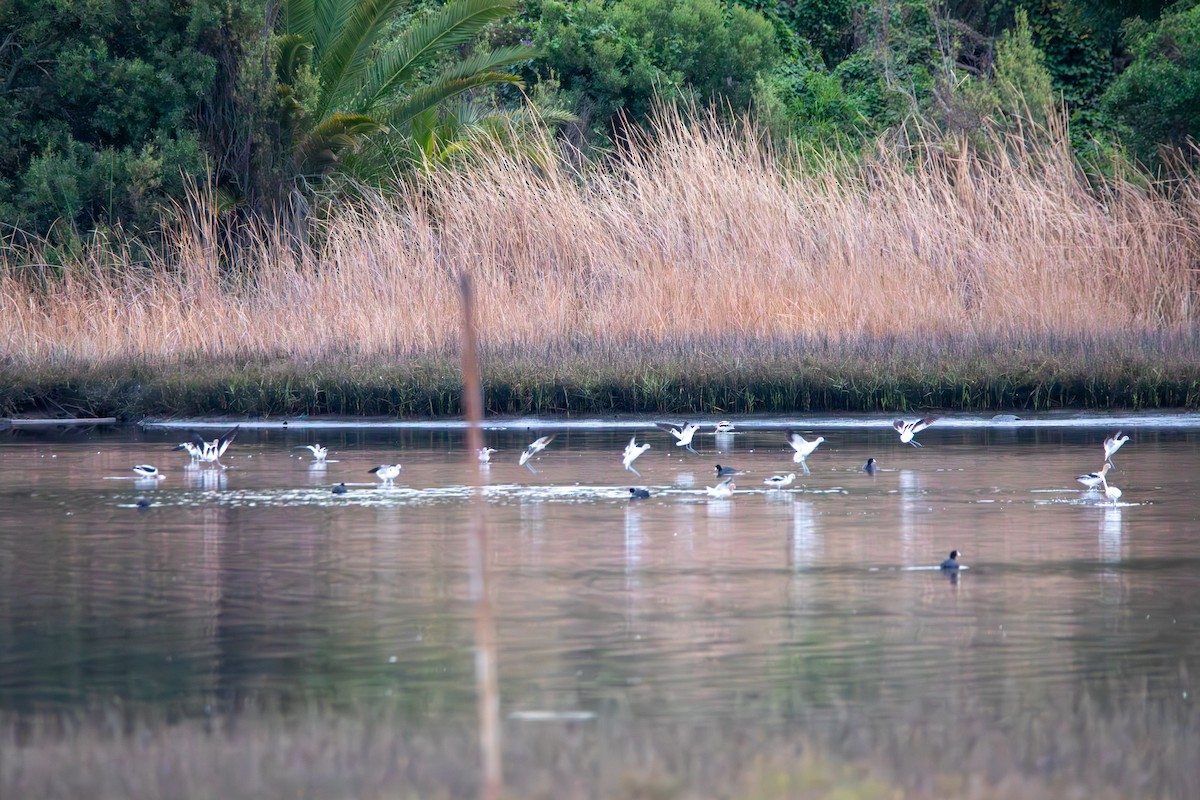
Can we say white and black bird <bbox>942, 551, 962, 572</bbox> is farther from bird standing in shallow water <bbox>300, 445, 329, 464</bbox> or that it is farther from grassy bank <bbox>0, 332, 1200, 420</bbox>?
grassy bank <bbox>0, 332, 1200, 420</bbox>

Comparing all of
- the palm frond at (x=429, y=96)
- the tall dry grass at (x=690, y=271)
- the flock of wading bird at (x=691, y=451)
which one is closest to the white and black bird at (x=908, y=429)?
the flock of wading bird at (x=691, y=451)

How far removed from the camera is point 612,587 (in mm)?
6027

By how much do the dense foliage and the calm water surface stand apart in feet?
37.4

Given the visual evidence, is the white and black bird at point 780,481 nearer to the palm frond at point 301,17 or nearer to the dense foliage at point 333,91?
the dense foliage at point 333,91

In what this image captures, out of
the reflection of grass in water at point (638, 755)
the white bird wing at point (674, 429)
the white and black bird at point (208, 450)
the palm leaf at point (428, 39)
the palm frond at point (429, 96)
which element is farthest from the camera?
the palm frond at point (429, 96)

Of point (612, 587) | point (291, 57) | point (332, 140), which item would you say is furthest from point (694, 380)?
point (291, 57)

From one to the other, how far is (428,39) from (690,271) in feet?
28.5

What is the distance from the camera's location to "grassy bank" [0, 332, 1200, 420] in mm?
13547

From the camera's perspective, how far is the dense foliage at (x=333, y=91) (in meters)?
21.7

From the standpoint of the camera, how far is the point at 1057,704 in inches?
167

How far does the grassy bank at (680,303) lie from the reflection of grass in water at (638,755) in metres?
9.60

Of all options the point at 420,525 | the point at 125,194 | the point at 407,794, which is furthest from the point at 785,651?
the point at 125,194

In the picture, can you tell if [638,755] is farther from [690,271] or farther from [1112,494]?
[690,271]

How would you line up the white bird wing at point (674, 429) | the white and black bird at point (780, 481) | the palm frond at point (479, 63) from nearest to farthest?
the white and black bird at point (780, 481)
the white bird wing at point (674, 429)
the palm frond at point (479, 63)
